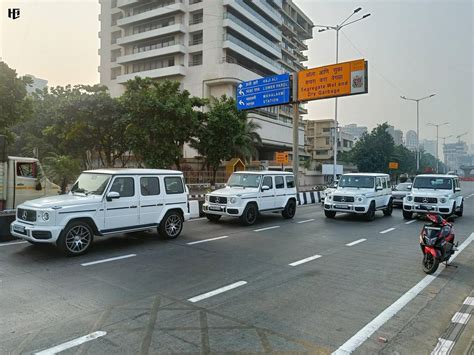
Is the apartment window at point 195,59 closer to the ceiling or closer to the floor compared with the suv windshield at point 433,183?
closer to the ceiling

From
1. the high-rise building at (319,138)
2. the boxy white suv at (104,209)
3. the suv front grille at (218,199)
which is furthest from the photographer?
the high-rise building at (319,138)

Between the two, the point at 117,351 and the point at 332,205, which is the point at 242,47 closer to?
A: the point at 332,205

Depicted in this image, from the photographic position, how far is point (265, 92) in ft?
82.7

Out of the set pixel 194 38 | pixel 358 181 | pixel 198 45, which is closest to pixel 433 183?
pixel 358 181

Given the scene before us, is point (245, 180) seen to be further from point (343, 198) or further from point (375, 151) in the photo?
point (375, 151)

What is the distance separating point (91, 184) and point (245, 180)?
22.0ft

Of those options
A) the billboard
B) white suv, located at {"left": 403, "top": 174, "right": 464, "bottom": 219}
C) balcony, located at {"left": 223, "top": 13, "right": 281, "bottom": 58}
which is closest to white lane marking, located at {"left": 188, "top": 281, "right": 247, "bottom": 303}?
white suv, located at {"left": 403, "top": 174, "right": 464, "bottom": 219}

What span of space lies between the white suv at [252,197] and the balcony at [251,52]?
121 feet

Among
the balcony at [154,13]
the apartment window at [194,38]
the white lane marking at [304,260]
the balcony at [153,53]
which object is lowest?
the white lane marking at [304,260]

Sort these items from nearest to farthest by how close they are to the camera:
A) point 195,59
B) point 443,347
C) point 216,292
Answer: point 443,347
point 216,292
point 195,59

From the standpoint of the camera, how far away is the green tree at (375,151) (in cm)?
5403

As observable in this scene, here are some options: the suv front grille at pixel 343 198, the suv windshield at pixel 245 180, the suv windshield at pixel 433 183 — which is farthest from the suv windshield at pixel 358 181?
the suv windshield at pixel 245 180

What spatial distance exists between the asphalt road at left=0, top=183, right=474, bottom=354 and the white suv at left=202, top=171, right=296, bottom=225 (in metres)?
3.02

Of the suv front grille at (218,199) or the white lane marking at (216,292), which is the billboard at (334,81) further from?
the white lane marking at (216,292)
